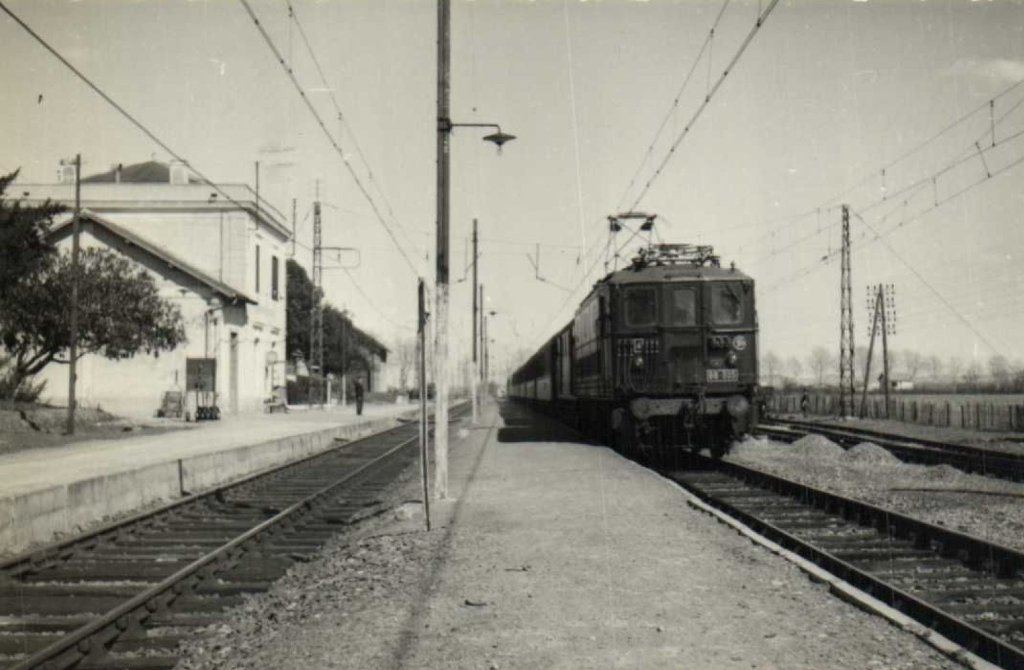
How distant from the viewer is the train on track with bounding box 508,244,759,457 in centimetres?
1723

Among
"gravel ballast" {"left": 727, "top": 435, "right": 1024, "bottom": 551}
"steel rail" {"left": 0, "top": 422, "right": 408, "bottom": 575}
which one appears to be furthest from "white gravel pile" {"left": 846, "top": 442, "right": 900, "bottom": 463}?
"steel rail" {"left": 0, "top": 422, "right": 408, "bottom": 575}

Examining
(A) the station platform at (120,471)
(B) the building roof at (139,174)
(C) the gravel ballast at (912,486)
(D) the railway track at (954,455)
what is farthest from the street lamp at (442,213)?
(B) the building roof at (139,174)

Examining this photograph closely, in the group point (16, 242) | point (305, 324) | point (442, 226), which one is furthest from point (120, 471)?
point (305, 324)

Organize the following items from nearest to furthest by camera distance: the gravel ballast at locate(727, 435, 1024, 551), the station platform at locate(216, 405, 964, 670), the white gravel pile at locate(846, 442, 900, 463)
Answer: the station platform at locate(216, 405, 964, 670), the gravel ballast at locate(727, 435, 1024, 551), the white gravel pile at locate(846, 442, 900, 463)

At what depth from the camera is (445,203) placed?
1340 cm

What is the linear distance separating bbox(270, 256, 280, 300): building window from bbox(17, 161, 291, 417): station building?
6 centimetres

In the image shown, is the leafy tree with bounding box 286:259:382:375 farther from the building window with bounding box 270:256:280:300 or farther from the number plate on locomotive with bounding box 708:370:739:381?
the number plate on locomotive with bounding box 708:370:739:381

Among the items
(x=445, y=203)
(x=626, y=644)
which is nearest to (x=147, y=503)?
(x=445, y=203)

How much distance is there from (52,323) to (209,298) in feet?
33.5

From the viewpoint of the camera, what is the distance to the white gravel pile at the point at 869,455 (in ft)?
60.2

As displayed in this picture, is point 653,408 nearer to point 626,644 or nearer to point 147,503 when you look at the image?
point 147,503

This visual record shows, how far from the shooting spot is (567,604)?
6.73 metres

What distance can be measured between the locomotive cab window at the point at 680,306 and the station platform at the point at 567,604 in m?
6.61

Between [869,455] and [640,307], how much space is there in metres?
5.25
